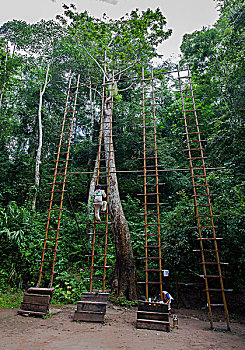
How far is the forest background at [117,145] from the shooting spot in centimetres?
601

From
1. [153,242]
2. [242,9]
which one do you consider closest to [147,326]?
[153,242]

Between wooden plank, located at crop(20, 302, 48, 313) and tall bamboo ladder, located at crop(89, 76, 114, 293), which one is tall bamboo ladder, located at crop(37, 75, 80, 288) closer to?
wooden plank, located at crop(20, 302, 48, 313)

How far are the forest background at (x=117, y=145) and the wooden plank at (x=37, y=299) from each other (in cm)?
149

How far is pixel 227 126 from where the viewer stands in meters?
7.04

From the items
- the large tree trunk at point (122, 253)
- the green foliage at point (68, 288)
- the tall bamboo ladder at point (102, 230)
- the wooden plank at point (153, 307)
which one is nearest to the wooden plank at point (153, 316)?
the wooden plank at point (153, 307)

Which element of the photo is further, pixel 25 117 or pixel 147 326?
pixel 25 117

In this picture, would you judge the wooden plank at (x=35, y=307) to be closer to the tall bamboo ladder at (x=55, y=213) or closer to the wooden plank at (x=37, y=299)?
the wooden plank at (x=37, y=299)

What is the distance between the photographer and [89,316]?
4.07m

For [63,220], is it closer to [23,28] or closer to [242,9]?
[242,9]

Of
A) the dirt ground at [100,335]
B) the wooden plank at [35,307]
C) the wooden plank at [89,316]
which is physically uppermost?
the wooden plank at [35,307]

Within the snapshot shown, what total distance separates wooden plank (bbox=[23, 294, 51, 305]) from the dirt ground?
0.29 m

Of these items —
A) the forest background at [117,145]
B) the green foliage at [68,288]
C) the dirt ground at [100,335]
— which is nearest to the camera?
the dirt ground at [100,335]

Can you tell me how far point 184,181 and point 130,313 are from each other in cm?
560

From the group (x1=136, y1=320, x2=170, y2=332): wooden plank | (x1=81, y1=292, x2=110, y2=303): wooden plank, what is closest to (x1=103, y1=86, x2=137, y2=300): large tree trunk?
(x1=81, y1=292, x2=110, y2=303): wooden plank
